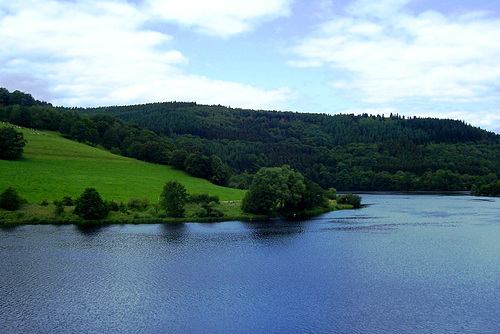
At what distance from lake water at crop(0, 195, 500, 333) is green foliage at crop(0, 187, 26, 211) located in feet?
32.7

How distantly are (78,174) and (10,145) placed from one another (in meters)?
18.7

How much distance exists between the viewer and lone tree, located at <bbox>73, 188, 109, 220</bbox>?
233 feet

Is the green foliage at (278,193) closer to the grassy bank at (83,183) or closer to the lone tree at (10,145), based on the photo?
the grassy bank at (83,183)

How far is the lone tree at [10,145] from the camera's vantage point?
96312mm

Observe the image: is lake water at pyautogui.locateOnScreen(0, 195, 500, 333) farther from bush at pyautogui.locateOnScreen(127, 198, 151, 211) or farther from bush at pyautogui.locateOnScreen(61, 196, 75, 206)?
bush at pyautogui.locateOnScreen(127, 198, 151, 211)

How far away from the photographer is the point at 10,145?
317 ft

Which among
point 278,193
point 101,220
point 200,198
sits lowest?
point 101,220

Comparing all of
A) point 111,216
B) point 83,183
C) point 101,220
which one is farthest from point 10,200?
point 83,183

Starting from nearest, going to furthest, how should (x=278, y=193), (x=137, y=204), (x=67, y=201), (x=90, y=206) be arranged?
1. (x=90, y=206)
2. (x=67, y=201)
3. (x=137, y=204)
4. (x=278, y=193)

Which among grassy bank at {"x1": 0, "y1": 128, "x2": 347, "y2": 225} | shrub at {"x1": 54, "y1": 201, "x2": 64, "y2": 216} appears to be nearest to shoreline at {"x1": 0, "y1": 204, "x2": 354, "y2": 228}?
grassy bank at {"x1": 0, "y1": 128, "x2": 347, "y2": 225}

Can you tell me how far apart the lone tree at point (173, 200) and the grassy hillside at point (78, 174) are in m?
6.98

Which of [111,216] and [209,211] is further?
[209,211]

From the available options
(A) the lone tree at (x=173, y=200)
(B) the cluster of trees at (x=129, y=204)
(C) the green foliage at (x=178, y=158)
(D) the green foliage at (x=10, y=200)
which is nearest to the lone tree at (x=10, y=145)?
(B) the cluster of trees at (x=129, y=204)

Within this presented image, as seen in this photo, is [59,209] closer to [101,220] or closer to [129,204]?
[101,220]
